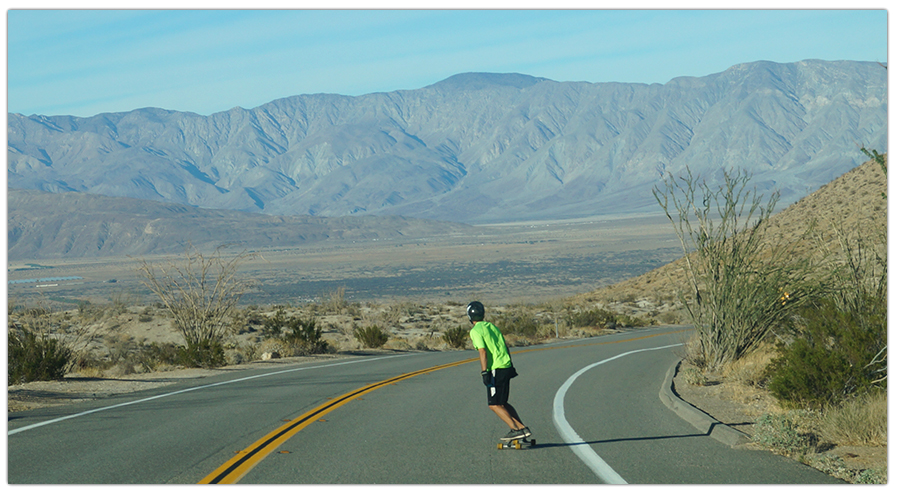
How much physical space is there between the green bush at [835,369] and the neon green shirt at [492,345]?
170 inches

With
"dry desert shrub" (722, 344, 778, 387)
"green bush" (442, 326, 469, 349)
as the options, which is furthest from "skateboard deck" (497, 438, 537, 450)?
"green bush" (442, 326, 469, 349)

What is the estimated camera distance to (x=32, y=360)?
15.2m

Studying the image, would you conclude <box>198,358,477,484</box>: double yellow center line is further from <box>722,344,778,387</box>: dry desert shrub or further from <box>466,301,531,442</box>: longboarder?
<box>722,344,778,387</box>: dry desert shrub

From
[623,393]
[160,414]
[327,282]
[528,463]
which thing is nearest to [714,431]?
[528,463]

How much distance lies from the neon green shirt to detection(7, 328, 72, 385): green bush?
10.3 m

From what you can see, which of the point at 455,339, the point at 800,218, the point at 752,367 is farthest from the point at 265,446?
the point at 800,218

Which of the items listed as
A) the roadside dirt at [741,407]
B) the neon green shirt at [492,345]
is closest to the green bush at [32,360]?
the neon green shirt at [492,345]

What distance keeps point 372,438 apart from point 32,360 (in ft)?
31.1

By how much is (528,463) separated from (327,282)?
69.5 meters

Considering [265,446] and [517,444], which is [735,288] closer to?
[517,444]

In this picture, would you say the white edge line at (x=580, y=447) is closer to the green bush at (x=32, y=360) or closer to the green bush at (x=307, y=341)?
the green bush at (x=32, y=360)

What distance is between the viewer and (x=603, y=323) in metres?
35.7

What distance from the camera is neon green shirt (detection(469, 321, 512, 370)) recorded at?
8312 mm

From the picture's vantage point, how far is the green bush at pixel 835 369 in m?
10.0
